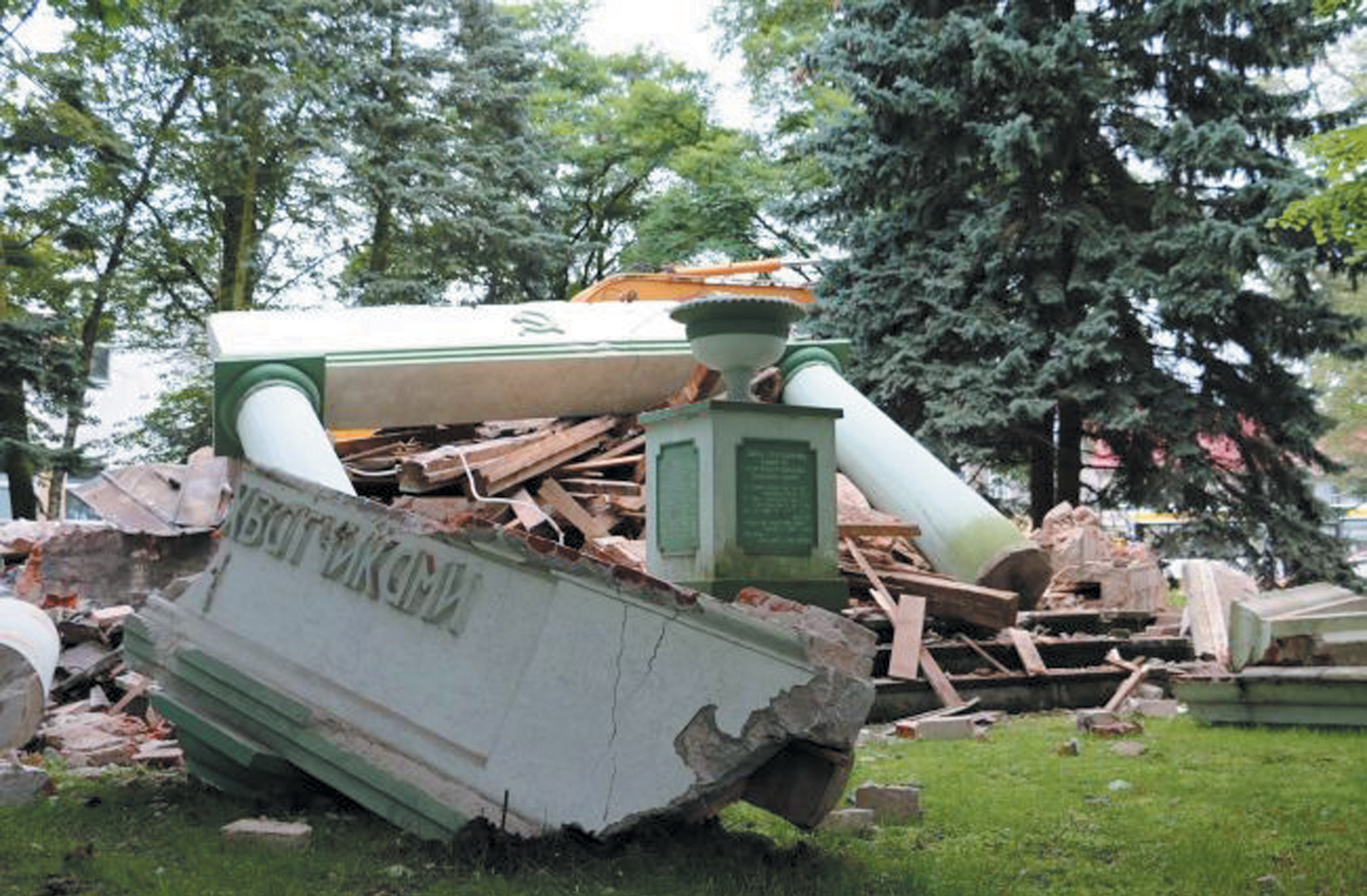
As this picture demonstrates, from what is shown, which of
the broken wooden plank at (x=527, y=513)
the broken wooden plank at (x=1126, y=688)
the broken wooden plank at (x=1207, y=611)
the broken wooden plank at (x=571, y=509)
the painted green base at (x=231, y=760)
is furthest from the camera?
the broken wooden plank at (x=571, y=509)

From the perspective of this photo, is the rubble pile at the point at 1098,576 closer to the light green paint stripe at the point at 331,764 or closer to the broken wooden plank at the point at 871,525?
the broken wooden plank at the point at 871,525

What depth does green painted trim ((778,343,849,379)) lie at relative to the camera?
501 inches

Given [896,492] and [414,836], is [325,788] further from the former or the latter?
[896,492]

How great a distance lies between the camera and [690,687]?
13.9 ft

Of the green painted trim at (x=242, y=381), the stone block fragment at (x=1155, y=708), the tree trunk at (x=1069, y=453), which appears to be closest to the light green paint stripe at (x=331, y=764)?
the stone block fragment at (x=1155, y=708)

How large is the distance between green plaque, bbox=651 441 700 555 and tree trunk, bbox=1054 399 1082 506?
10026 millimetres

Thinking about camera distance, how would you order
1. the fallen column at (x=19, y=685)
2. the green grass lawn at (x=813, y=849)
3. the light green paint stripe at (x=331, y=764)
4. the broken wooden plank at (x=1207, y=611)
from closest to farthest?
1. the green grass lawn at (x=813, y=849)
2. the light green paint stripe at (x=331, y=764)
3. the fallen column at (x=19, y=685)
4. the broken wooden plank at (x=1207, y=611)

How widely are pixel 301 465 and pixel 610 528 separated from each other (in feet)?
9.16

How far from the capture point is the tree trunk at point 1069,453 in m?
17.8

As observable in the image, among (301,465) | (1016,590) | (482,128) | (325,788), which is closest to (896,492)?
(1016,590)

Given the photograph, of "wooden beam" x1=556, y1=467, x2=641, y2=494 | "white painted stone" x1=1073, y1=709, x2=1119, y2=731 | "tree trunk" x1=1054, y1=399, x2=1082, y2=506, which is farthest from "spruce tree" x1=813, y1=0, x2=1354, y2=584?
"white painted stone" x1=1073, y1=709, x2=1119, y2=731

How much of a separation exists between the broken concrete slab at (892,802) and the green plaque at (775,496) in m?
3.52

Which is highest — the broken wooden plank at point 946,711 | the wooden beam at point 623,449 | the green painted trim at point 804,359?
the green painted trim at point 804,359

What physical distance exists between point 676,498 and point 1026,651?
2.91 m
